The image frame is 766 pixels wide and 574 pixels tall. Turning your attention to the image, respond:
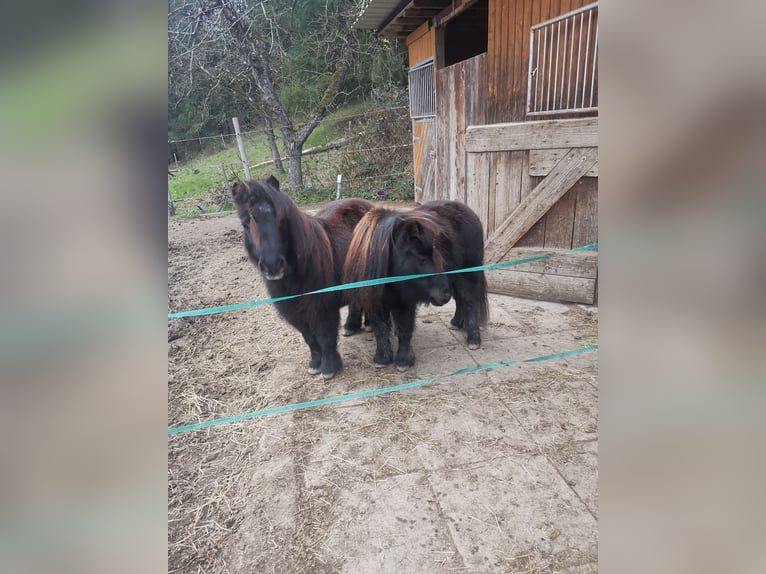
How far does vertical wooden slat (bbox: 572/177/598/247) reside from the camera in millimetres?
4270

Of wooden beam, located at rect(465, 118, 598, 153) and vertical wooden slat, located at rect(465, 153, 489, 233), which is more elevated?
wooden beam, located at rect(465, 118, 598, 153)

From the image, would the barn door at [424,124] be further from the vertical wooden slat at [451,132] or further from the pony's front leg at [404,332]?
the pony's front leg at [404,332]

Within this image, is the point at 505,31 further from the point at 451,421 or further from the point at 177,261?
the point at 177,261

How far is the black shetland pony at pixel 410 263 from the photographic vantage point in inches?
125

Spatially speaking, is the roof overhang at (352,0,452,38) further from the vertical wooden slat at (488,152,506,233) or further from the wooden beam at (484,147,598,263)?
→ the wooden beam at (484,147,598,263)

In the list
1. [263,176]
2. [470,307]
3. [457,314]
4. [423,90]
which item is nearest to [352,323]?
[457,314]

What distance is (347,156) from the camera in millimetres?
11195

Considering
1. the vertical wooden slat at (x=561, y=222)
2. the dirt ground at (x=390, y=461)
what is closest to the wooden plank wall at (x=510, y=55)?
the vertical wooden slat at (x=561, y=222)

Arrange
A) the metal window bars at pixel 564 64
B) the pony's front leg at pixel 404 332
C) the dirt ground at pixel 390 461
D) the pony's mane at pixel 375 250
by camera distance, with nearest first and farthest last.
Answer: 1. the dirt ground at pixel 390 461
2. the pony's mane at pixel 375 250
3. the pony's front leg at pixel 404 332
4. the metal window bars at pixel 564 64

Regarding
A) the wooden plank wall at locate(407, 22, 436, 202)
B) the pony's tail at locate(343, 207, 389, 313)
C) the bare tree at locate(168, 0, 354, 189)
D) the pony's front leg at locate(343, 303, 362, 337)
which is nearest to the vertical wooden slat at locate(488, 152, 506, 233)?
the pony's front leg at locate(343, 303, 362, 337)

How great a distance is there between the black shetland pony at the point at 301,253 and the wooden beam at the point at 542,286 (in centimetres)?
219

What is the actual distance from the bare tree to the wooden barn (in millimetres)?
6274
